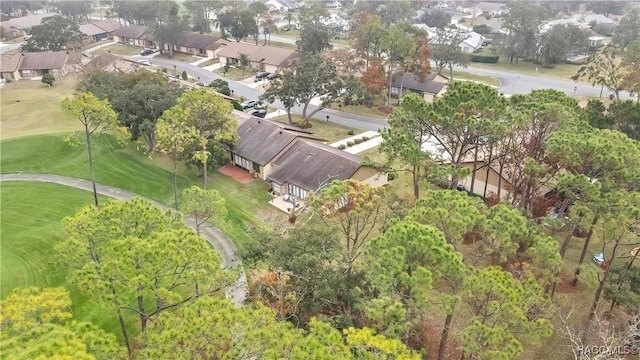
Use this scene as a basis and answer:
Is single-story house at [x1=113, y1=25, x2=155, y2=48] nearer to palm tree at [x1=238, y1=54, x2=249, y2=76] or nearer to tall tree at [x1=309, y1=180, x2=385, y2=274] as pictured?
palm tree at [x1=238, y1=54, x2=249, y2=76]

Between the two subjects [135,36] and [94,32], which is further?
[94,32]

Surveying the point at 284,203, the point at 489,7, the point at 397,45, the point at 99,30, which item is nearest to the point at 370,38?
the point at 397,45

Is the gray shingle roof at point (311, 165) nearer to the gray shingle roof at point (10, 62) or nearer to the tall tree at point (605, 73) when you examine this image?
the tall tree at point (605, 73)

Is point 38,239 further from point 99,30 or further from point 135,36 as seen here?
point 99,30

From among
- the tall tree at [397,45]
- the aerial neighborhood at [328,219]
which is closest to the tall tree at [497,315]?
the aerial neighborhood at [328,219]

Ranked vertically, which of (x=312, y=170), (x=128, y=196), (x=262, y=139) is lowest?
(x=128, y=196)

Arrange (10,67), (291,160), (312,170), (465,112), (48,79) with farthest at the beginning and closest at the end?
(10,67)
(48,79)
(291,160)
(312,170)
(465,112)
